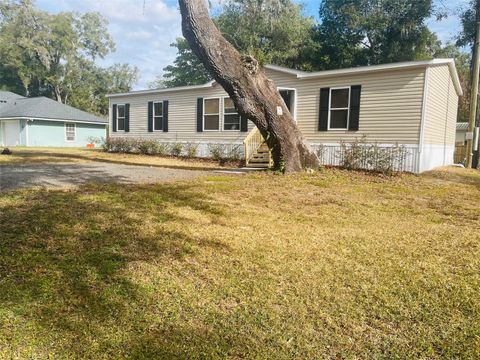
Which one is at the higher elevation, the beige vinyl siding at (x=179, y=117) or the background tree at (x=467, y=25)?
the background tree at (x=467, y=25)

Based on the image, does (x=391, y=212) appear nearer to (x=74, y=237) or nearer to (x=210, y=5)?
(x=74, y=237)

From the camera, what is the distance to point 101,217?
4.07m

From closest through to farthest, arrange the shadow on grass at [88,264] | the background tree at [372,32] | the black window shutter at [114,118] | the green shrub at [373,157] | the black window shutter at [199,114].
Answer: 1. the shadow on grass at [88,264]
2. the green shrub at [373,157]
3. the black window shutter at [199,114]
4. the black window shutter at [114,118]
5. the background tree at [372,32]

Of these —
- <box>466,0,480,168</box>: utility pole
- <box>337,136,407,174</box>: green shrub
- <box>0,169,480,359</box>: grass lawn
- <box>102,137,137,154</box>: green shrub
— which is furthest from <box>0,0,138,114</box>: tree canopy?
<box>0,169,480,359</box>: grass lawn

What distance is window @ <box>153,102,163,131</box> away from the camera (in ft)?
56.4

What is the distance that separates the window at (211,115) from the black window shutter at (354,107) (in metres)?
5.70

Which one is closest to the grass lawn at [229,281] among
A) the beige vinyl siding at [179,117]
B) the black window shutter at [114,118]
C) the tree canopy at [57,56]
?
the beige vinyl siding at [179,117]

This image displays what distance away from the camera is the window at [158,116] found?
677 inches

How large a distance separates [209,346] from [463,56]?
3519 cm

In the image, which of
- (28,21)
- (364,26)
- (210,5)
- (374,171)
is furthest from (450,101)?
(28,21)

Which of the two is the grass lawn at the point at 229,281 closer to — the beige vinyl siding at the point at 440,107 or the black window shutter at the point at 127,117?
the beige vinyl siding at the point at 440,107

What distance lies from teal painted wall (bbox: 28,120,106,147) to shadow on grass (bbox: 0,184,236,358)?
23.4 meters

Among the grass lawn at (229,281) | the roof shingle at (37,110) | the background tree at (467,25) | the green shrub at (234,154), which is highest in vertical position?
the background tree at (467,25)

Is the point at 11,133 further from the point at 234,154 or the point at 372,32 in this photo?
the point at 372,32
